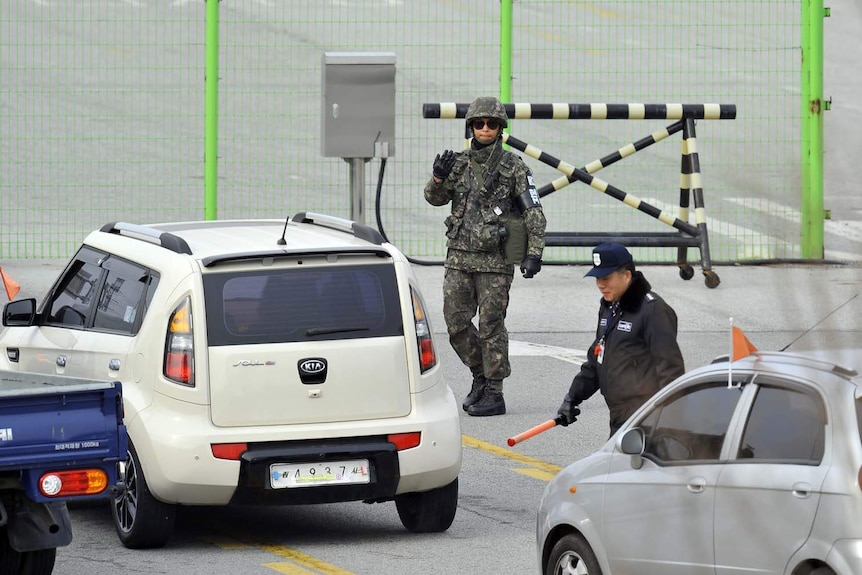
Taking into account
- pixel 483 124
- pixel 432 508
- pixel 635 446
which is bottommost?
pixel 432 508

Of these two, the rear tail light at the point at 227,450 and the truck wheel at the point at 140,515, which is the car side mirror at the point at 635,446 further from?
the truck wheel at the point at 140,515

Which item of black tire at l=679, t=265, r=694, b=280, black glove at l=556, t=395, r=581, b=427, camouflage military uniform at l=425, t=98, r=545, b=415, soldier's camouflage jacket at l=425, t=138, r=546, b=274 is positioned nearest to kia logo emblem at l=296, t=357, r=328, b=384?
black glove at l=556, t=395, r=581, b=427

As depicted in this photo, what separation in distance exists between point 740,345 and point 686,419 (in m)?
1.43

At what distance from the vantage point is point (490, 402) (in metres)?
11.1

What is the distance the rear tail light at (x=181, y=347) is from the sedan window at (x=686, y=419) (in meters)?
2.41

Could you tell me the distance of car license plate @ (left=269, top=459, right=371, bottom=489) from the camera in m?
7.21

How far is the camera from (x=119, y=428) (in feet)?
19.7

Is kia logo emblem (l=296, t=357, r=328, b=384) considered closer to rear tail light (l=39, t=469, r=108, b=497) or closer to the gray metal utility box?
rear tail light (l=39, t=469, r=108, b=497)

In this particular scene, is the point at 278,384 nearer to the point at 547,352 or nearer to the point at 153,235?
the point at 153,235

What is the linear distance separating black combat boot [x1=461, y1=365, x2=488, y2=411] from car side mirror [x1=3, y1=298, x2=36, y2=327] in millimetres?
3715

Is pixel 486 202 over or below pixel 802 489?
over

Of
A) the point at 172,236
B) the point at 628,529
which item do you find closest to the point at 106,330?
the point at 172,236

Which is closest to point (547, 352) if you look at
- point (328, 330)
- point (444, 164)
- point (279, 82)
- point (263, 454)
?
point (444, 164)

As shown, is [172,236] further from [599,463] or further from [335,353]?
[599,463]
